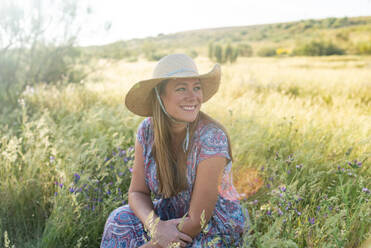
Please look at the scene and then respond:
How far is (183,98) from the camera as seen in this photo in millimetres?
1852

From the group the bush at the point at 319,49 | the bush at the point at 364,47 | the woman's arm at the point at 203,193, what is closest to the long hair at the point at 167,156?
the woman's arm at the point at 203,193

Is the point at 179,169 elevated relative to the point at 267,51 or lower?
lower

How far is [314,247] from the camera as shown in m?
1.72

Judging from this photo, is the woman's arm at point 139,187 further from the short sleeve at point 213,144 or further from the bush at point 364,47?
the bush at point 364,47

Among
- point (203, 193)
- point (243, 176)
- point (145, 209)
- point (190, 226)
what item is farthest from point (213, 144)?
point (243, 176)

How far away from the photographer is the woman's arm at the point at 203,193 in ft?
5.63

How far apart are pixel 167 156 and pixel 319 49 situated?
33688 mm

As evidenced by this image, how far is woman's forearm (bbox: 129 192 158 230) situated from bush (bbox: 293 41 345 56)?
109 ft

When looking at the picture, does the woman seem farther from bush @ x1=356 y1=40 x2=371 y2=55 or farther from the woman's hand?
bush @ x1=356 y1=40 x2=371 y2=55

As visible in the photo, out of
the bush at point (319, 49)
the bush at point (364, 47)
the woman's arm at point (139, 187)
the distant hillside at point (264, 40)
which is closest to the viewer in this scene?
the woman's arm at point (139, 187)

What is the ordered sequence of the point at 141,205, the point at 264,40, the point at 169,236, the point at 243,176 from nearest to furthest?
1. the point at 169,236
2. the point at 141,205
3. the point at 243,176
4. the point at 264,40

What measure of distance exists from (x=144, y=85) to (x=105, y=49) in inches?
255

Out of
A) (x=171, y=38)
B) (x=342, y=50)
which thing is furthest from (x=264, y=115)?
(x=171, y=38)

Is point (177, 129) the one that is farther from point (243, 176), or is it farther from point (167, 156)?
point (243, 176)
